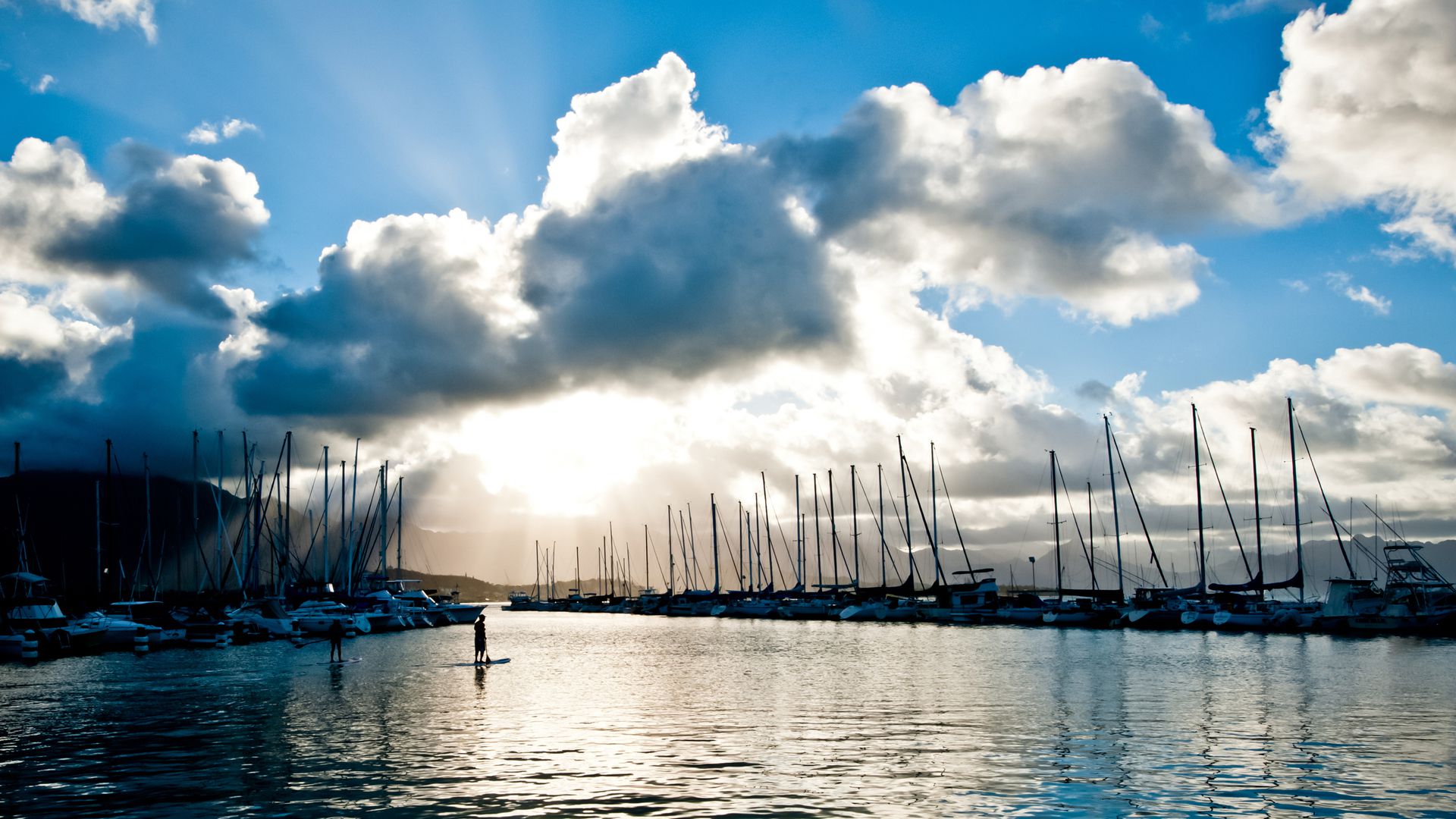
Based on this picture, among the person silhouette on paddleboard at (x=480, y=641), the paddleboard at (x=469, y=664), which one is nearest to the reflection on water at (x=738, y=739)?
the paddleboard at (x=469, y=664)

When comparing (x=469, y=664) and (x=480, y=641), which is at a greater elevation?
(x=480, y=641)

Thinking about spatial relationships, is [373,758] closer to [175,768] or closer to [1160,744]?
[175,768]

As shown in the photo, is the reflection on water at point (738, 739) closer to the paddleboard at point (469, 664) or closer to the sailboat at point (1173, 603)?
the paddleboard at point (469, 664)

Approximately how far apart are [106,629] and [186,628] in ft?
19.9

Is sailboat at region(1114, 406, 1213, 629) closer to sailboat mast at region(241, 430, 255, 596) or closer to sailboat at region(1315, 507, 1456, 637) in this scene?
sailboat at region(1315, 507, 1456, 637)

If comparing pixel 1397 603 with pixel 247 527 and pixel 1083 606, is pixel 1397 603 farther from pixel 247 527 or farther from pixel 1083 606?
pixel 247 527

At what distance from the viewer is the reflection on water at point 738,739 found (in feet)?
68.5

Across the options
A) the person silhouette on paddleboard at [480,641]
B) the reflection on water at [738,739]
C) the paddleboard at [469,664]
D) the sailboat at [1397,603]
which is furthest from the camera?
the sailboat at [1397,603]

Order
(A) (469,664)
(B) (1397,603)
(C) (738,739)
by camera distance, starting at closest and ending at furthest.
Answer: (C) (738,739)
(A) (469,664)
(B) (1397,603)

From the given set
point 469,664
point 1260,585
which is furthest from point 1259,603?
point 469,664

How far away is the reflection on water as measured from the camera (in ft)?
68.5

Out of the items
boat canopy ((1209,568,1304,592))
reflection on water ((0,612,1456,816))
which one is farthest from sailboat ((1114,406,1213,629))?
reflection on water ((0,612,1456,816))

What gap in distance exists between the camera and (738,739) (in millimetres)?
29375

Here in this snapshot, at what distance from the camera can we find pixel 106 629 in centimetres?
7775
